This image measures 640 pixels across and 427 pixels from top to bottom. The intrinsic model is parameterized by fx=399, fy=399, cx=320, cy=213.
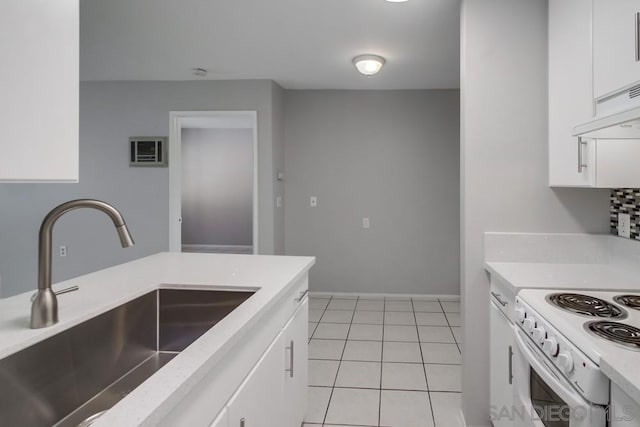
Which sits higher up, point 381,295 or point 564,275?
point 564,275

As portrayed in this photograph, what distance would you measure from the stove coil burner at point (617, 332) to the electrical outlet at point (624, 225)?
1.01 m

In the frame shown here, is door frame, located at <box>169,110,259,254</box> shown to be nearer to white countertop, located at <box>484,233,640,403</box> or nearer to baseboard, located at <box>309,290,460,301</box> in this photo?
baseboard, located at <box>309,290,460,301</box>

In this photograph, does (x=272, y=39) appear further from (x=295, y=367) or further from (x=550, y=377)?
(x=550, y=377)

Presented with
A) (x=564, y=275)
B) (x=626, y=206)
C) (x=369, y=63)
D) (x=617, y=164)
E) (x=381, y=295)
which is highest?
(x=369, y=63)

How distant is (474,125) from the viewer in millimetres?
2158

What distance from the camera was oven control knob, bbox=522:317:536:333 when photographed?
4.65 ft

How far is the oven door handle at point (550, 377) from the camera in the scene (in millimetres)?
1097

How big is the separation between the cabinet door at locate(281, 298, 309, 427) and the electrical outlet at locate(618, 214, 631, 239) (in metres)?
1.66

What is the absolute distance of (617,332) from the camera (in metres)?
1.16

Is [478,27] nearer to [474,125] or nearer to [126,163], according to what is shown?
[474,125]

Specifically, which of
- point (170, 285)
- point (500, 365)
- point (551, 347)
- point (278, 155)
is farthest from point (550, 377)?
point (278, 155)

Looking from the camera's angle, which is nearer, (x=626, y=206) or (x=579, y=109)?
(x=579, y=109)

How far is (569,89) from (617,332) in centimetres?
118

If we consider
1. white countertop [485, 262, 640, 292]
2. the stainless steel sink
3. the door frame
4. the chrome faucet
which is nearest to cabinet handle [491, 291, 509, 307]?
white countertop [485, 262, 640, 292]
